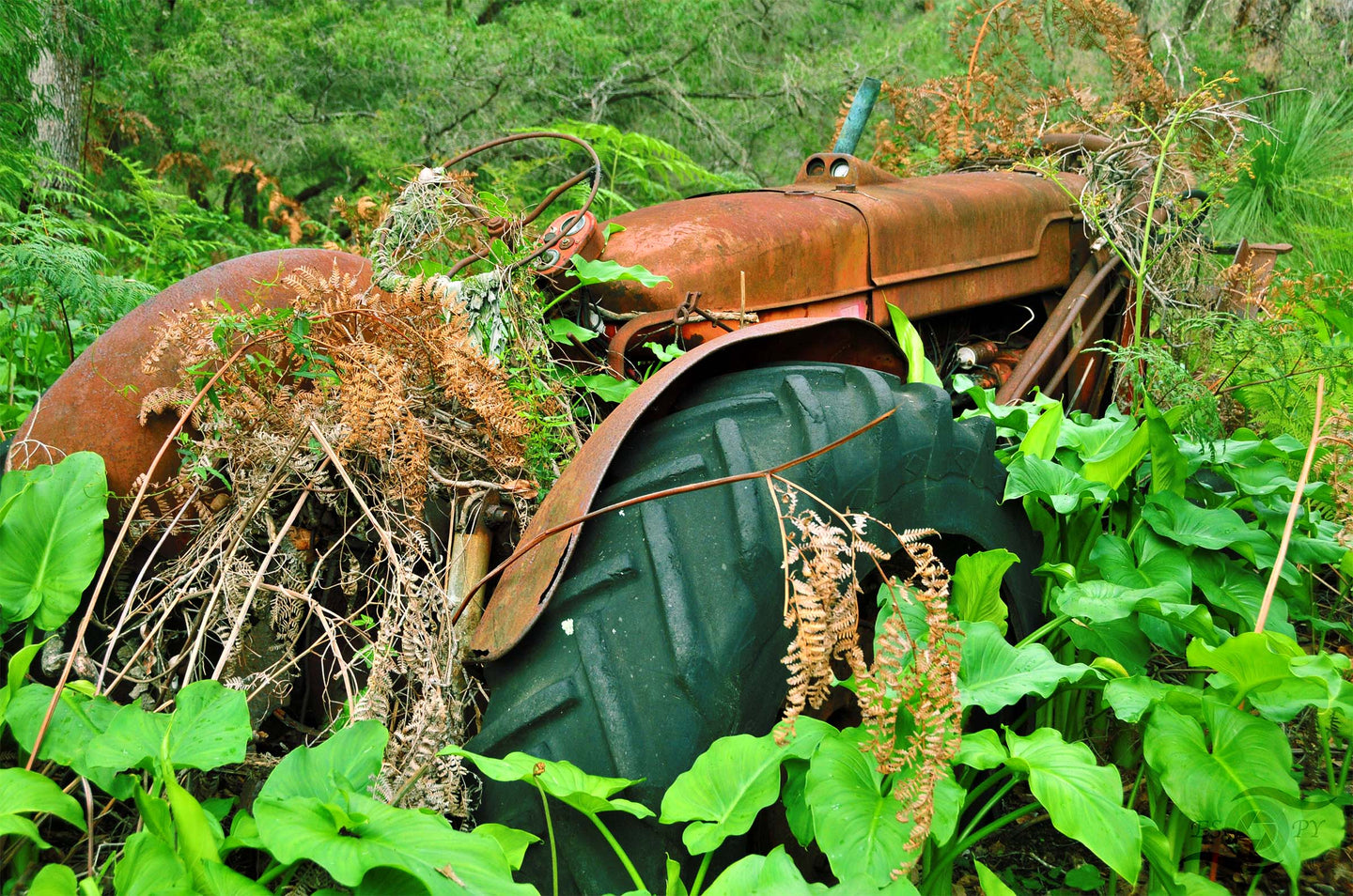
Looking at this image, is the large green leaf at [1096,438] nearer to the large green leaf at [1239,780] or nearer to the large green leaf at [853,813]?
the large green leaf at [1239,780]

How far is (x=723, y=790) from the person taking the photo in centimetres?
127

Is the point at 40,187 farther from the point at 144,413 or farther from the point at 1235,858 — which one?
the point at 1235,858

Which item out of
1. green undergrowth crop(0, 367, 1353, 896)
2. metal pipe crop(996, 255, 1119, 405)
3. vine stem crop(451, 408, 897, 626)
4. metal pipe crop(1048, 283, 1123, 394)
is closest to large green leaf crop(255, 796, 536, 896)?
green undergrowth crop(0, 367, 1353, 896)

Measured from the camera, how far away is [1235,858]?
1.85 m

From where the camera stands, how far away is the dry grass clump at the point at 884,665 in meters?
1.23

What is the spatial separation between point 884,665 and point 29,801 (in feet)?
3.60

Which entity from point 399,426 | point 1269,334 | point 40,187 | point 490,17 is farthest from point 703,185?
point 399,426

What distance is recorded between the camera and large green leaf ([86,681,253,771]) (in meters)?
1.25

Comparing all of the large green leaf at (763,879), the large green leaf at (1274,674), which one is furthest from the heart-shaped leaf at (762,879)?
the large green leaf at (1274,674)

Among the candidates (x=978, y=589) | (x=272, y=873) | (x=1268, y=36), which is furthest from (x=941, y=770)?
(x=1268, y=36)

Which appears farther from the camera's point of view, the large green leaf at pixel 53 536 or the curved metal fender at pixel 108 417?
the curved metal fender at pixel 108 417

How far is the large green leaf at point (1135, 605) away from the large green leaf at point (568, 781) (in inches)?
36.9

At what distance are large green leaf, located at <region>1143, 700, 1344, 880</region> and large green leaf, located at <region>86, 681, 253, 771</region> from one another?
142cm

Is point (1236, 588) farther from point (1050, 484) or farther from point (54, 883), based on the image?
point (54, 883)
